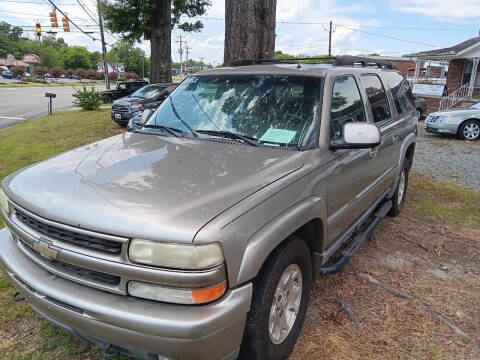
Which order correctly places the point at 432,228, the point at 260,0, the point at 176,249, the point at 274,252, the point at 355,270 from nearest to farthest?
1. the point at 176,249
2. the point at 274,252
3. the point at 355,270
4. the point at 432,228
5. the point at 260,0

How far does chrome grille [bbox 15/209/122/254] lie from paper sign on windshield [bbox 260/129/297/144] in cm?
137

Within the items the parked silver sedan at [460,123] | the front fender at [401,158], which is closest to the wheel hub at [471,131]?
the parked silver sedan at [460,123]

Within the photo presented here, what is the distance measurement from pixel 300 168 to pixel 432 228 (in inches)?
124

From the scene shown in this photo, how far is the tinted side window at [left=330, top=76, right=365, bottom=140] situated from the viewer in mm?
2982

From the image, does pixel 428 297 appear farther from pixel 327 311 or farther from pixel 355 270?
pixel 327 311

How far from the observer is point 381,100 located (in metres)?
4.04

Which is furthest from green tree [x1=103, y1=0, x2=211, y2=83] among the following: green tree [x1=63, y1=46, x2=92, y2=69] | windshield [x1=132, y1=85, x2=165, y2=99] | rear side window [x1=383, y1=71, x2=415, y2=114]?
green tree [x1=63, y1=46, x2=92, y2=69]

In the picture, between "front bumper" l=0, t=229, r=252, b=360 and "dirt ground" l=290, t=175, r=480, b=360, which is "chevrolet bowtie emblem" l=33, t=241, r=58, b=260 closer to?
"front bumper" l=0, t=229, r=252, b=360

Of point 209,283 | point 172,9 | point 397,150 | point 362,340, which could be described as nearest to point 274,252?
point 209,283

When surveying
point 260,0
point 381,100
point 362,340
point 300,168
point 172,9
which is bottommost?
point 362,340

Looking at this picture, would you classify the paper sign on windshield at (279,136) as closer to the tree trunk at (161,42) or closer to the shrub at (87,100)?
the tree trunk at (161,42)

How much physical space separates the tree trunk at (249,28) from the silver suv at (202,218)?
3.45 meters

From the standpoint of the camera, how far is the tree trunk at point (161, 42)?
54.0ft

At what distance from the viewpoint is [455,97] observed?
20938 mm
